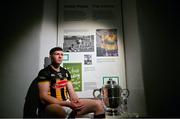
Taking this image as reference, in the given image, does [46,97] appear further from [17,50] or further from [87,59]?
[87,59]

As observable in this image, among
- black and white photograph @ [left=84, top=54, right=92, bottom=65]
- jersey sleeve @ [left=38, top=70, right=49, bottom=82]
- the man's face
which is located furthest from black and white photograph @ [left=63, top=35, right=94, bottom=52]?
jersey sleeve @ [left=38, top=70, right=49, bottom=82]

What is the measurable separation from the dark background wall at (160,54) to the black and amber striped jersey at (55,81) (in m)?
0.66

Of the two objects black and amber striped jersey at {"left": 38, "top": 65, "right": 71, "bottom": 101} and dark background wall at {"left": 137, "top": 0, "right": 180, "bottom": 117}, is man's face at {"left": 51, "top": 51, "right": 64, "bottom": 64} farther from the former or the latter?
dark background wall at {"left": 137, "top": 0, "right": 180, "bottom": 117}

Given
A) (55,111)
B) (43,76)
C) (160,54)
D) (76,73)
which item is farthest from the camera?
(76,73)

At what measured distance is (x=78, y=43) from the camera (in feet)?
6.39

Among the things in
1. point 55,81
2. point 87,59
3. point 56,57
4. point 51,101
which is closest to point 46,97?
point 51,101

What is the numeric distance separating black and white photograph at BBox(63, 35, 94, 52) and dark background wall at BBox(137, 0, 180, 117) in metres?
0.52

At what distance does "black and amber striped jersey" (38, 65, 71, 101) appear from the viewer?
4.86 ft

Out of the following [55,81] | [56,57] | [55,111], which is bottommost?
[55,111]

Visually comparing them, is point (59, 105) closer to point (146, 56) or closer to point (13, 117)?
point (13, 117)

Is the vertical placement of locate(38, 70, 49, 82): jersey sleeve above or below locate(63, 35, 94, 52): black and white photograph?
below

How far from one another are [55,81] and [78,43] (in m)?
0.57

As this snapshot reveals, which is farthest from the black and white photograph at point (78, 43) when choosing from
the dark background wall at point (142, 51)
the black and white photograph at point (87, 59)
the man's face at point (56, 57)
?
the man's face at point (56, 57)

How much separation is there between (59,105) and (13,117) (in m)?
0.48
